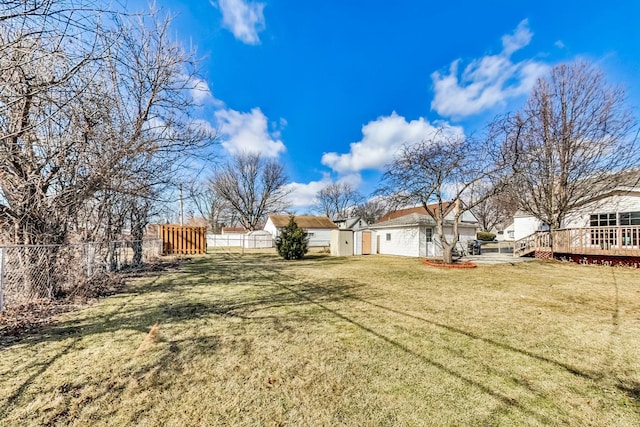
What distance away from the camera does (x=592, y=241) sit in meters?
11.9

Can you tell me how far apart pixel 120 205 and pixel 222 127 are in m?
4.96

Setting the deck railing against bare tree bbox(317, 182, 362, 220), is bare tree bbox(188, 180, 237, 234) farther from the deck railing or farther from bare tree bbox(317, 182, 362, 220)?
the deck railing

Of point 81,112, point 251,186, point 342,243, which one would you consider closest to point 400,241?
point 342,243

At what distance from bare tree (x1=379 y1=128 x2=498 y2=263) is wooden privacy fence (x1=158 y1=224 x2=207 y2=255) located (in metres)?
13.2

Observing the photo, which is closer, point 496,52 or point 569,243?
point 496,52

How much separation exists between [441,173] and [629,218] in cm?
961

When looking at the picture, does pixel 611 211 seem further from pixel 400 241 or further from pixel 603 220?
pixel 400 241

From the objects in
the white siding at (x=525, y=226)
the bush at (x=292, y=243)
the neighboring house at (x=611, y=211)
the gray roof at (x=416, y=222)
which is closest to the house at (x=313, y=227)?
the gray roof at (x=416, y=222)

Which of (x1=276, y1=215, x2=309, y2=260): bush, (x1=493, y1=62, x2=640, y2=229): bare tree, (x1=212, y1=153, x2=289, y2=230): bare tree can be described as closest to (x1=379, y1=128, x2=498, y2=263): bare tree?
(x1=493, y1=62, x2=640, y2=229): bare tree

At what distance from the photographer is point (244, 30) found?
7887mm

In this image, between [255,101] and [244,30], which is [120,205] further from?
[255,101]

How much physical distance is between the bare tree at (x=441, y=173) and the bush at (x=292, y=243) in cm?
532

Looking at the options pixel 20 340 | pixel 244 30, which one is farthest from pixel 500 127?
pixel 20 340

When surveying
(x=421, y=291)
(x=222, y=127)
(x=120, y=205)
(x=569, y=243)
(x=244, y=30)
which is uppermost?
(x=244, y=30)
